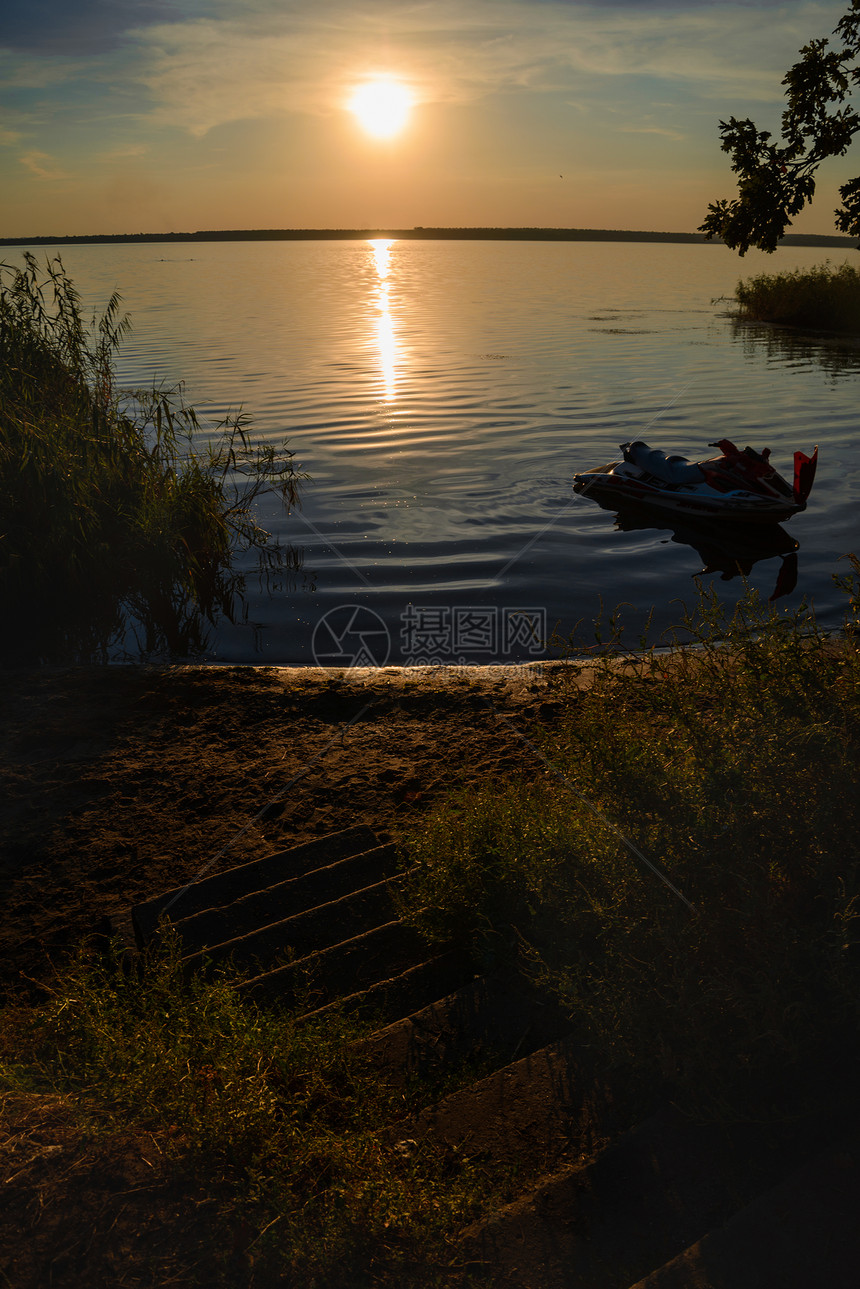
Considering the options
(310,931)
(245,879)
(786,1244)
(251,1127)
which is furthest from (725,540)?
(251,1127)

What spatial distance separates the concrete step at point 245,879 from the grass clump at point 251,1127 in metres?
0.53

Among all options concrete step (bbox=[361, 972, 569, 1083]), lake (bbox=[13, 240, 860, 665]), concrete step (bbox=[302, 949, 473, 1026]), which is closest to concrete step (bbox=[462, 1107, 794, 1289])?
concrete step (bbox=[361, 972, 569, 1083])

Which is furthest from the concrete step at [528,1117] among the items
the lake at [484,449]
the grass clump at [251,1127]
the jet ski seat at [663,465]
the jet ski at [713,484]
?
the jet ski seat at [663,465]

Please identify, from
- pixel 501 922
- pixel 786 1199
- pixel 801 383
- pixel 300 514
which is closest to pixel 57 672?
pixel 501 922

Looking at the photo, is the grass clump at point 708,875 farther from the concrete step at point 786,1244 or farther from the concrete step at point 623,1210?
the concrete step at point 786,1244

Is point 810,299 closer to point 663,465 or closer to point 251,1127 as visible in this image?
point 663,465

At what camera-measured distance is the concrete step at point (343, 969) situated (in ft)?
11.5

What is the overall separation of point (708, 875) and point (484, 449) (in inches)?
677

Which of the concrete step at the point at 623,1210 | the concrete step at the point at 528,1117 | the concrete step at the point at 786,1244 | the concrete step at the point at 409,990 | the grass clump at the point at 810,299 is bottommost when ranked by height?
the concrete step at the point at 409,990

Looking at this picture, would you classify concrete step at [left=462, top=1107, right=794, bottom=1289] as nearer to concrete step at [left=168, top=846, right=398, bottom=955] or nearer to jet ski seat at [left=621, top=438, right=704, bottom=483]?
concrete step at [left=168, top=846, right=398, bottom=955]

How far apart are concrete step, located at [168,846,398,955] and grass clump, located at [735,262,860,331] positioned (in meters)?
45.6

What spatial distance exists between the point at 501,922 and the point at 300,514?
39.2 ft

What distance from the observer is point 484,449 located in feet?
62.9

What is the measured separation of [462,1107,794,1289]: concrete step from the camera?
216 centimetres
